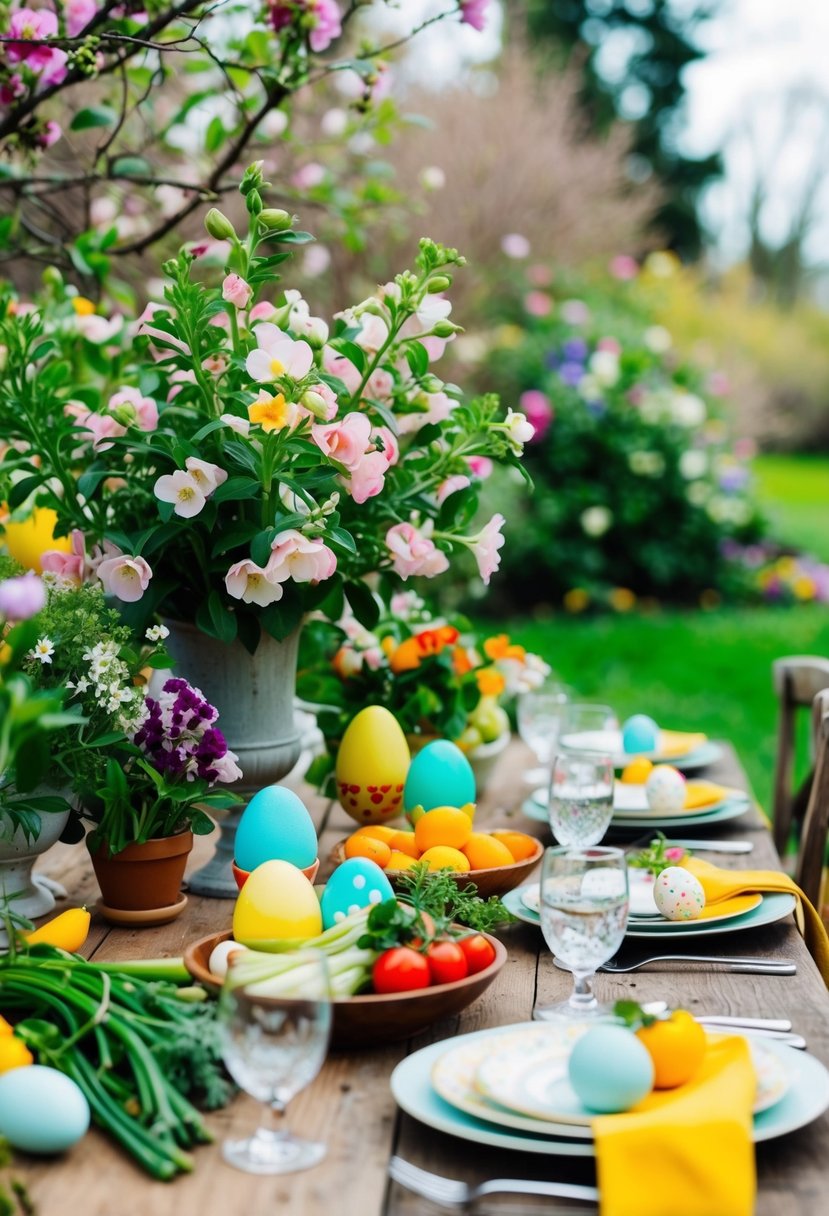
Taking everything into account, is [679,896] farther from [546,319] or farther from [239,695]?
[546,319]

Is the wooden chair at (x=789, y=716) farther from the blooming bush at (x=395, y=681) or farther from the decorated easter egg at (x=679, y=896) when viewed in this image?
the decorated easter egg at (x=679, y=896)

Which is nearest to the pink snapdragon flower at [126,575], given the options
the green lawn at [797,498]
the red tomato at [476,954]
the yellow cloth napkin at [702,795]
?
the red tomato at [476,954]

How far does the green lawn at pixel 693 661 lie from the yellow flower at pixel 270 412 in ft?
11.9

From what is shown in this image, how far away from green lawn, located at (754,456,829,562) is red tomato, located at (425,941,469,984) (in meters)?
6.97

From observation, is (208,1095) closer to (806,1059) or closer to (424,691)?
(806,1059)

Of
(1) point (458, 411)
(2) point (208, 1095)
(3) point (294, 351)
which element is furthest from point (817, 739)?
(2) point (208, 1095)

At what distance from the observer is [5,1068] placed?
118cm

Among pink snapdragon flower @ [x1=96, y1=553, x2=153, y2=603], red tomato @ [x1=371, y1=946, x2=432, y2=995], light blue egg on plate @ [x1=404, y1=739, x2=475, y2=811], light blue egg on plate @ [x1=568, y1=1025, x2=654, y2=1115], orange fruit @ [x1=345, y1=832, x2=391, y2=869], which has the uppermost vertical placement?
pink snapdragon flower @ [x1=96, y1=553, x2=153, y2=603]

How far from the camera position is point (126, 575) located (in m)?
1.72

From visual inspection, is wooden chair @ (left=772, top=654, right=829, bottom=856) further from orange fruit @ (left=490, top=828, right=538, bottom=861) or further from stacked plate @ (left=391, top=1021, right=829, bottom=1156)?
stacked plate @ (left=391, top=1021, right=829, bottom=1156)

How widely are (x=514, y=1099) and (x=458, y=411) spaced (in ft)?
3.70

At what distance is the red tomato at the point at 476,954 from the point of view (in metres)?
1.37

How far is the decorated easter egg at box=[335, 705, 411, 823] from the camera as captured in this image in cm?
199

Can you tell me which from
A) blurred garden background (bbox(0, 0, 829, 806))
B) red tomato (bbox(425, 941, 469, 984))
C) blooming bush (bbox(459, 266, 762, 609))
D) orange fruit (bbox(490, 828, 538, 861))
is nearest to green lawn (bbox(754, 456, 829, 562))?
blurred garden background (bbox(0, 0, 829, 806))
